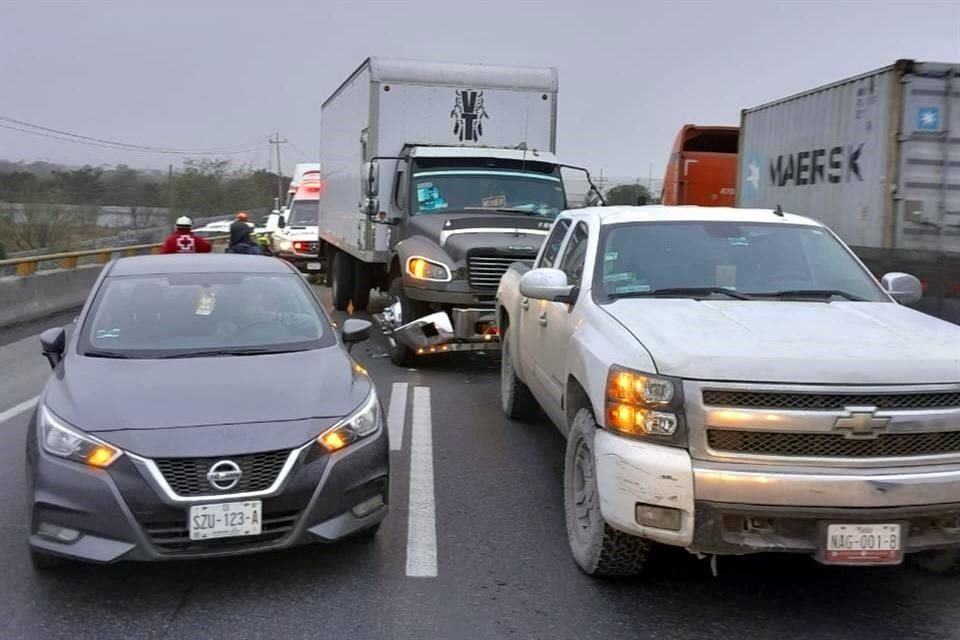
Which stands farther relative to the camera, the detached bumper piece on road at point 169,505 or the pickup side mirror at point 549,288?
the pickup side mirror at point 549,288

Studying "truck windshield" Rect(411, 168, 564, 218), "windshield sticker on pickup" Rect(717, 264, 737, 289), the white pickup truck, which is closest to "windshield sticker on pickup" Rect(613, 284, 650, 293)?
"windshield sticker on pickup" Rect(717, 264, 737, 289)

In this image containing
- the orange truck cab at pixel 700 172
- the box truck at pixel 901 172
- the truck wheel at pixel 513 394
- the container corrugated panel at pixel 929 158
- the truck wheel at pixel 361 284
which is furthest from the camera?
the orange truck cab at pixel 700 172

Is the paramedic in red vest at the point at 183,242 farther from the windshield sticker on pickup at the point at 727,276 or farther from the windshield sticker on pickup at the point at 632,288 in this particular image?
the windshield sticker on pickup at the point at 727,276

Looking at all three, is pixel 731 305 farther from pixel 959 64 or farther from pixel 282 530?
pixel 959 64

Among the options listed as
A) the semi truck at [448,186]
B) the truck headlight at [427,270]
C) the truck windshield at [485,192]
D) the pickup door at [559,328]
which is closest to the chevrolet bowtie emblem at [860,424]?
the pickup door at [559,328]

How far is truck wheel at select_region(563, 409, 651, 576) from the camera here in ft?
14.4

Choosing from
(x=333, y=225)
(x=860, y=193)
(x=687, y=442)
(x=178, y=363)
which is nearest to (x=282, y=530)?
(x=178, y=363)

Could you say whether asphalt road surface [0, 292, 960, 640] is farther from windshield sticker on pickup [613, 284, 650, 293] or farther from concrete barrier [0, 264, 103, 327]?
concrete barrier [0, 264, 103, 327]

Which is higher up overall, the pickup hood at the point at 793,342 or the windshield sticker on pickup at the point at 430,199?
the windshield sticker on pickup at the point at 430,199

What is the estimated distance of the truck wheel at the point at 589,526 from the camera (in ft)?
14.4

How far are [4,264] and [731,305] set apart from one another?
12.9 metres

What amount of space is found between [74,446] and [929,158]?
8.29 meters

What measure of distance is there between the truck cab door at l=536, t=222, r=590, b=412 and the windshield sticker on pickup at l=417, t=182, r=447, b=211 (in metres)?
4.67

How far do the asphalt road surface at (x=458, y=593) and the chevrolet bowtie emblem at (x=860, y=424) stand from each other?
0.92m
